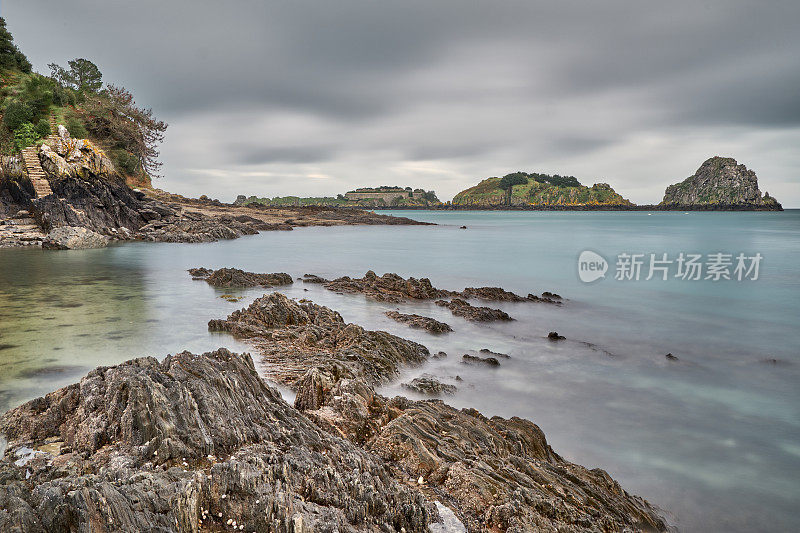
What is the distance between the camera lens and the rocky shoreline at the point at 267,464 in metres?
3.06

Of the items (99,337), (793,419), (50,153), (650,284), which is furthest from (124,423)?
(50,153)

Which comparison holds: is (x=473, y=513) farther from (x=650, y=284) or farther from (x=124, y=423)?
(x=650, y=284)

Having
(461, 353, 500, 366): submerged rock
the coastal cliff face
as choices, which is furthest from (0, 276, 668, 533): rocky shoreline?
the coastal cliff face

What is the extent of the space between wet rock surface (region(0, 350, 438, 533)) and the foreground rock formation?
38cm

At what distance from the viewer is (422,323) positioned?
11.5 m

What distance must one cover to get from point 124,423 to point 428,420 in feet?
10.7

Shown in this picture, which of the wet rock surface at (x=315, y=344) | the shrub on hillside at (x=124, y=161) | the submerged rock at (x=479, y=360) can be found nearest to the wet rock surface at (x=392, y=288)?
the wet rock surface at (x=315, y=344)

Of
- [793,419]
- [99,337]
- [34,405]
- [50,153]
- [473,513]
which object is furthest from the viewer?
[50,153]

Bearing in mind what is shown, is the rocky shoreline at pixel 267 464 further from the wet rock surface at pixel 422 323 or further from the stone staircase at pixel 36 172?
the stone staircase at pixel 36 172

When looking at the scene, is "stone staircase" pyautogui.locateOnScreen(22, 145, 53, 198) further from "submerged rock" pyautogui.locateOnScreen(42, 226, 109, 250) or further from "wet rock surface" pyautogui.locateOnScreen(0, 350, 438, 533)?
"wet rock surface" pyautogui.locateOnScreen(0, 350, 438, 533)

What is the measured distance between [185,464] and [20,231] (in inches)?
1309


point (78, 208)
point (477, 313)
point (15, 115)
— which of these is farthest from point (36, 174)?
point (477, 313)

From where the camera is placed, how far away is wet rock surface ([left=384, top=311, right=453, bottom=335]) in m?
11.2

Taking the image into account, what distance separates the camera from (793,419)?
7.40 metres
